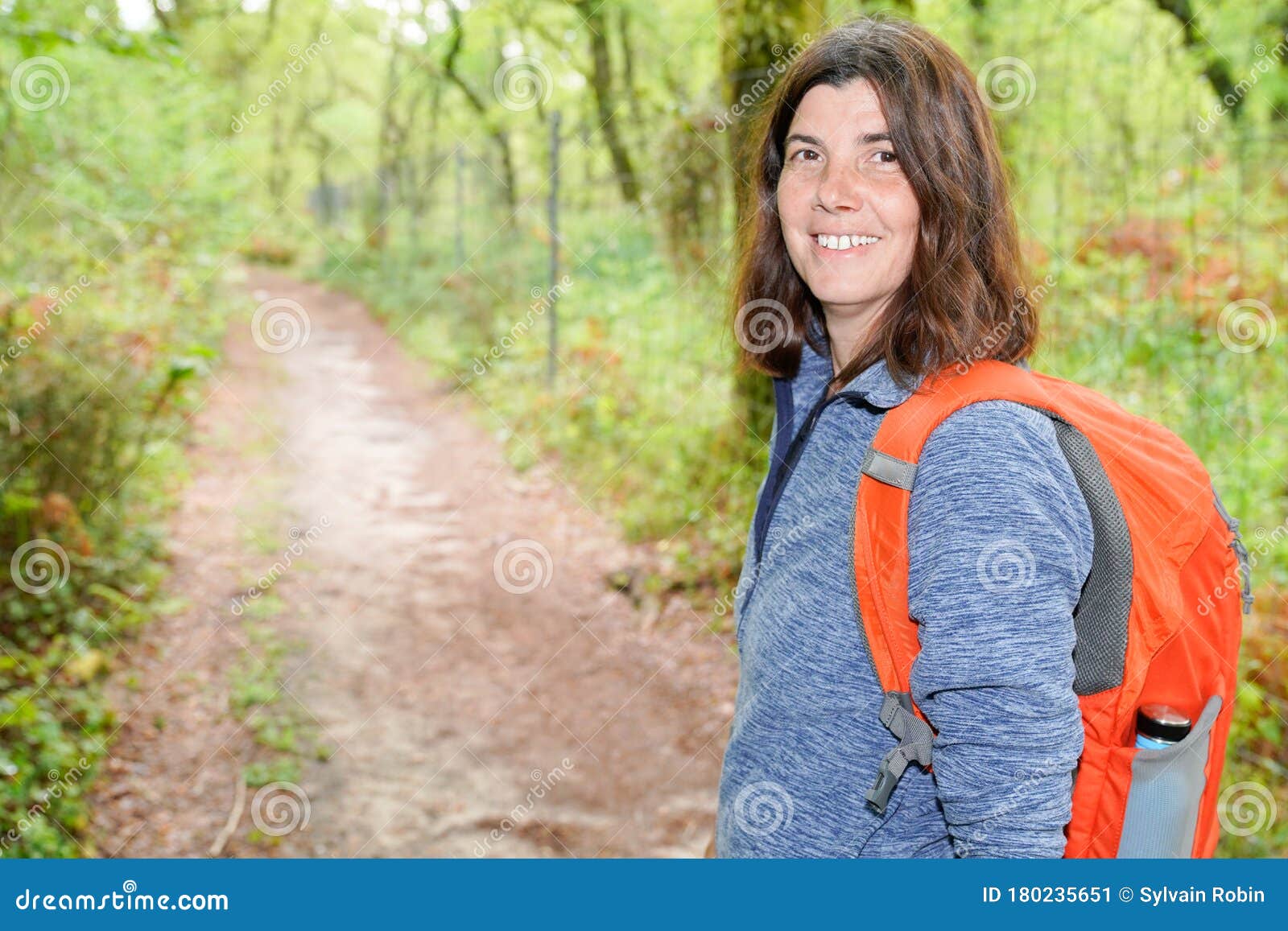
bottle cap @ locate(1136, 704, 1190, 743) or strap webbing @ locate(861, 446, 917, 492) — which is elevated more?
strap webbing @ locate(861, 446, 917, 492)

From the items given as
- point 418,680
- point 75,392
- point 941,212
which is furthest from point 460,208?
point 941,212

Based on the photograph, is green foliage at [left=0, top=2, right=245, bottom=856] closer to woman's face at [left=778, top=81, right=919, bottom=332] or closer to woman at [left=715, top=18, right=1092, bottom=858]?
woman at [left=715, top=18, right=1092, bottom=858]

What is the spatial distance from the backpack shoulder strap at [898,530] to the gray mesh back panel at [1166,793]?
0.27 meters

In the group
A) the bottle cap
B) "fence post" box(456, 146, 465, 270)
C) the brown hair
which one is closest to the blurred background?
the brown hair

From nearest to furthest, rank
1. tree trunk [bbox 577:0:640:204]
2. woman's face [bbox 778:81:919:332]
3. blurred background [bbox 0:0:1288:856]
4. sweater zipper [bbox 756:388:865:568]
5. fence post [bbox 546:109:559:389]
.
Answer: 1. woman's face [bbox 778:81:919:332]
2. sweater zipper [bbox 756:388:865:568]
3. blurred background [bbox 0:0:1288:856]
4. fence post [bbox 546:109:559:389]
5. tree trunk [bbox 577:0:640:204]

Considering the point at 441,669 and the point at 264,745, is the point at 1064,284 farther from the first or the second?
the point at 264,745

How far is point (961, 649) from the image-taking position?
1197 mm

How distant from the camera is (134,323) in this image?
7508 mm

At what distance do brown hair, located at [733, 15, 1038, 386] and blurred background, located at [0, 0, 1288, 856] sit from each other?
1.23 feet

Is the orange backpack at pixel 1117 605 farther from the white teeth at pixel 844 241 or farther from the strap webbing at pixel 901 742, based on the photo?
the white teeth at pixel 844 241

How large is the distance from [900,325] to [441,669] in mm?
4408

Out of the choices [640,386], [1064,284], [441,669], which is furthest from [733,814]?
[640,386]

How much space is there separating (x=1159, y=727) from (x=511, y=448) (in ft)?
26.2

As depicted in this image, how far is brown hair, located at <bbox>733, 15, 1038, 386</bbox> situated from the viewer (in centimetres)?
140
